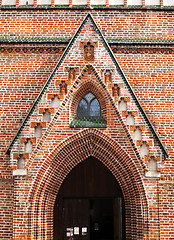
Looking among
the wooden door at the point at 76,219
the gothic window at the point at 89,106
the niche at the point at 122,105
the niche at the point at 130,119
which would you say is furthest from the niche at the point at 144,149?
the wooden door at the point at 76,219

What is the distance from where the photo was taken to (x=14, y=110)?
10414mm

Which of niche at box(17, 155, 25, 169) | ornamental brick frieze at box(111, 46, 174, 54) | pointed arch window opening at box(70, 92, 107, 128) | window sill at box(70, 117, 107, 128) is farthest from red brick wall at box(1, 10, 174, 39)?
Answer: niche at box(17, 155, 25, 169)

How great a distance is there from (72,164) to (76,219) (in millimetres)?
2368

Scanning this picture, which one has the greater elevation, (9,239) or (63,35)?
(63,35)

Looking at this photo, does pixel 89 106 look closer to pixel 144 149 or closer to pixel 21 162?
pixel 144 149

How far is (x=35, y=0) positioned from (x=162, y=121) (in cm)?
602

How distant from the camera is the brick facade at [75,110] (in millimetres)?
8906

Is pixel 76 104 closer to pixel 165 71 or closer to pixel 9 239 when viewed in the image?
pixel 165 71

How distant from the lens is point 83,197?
1059cm

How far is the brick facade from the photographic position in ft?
29.2

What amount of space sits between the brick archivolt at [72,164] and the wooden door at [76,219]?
57.7 inches

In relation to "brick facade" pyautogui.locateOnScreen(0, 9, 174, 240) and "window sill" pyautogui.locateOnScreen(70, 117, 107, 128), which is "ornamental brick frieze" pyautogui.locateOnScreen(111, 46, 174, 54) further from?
"window sill" pyautogui.locateOnScreen(70, 117, 107, 128)

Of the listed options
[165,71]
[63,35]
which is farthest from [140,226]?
[63,35]

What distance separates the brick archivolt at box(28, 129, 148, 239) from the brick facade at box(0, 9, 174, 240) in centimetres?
3
